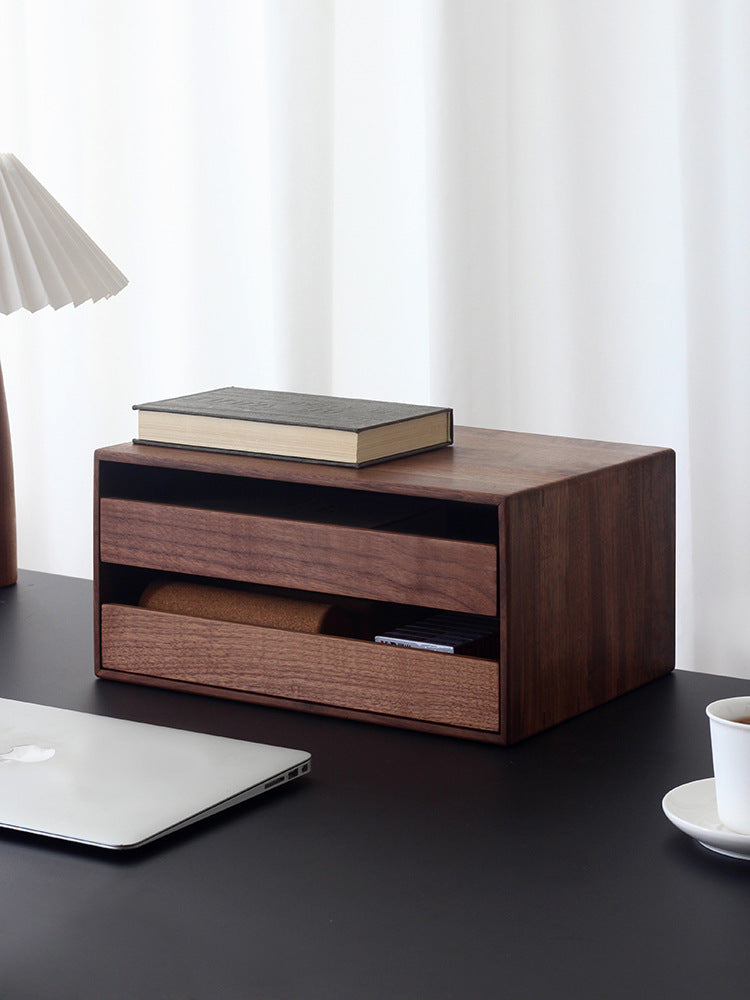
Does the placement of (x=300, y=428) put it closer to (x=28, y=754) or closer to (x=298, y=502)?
(x=298, y=502)

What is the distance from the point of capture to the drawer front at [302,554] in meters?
0.90

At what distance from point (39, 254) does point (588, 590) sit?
18.2 inches

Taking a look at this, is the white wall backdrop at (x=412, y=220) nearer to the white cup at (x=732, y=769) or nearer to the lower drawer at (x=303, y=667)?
the lower drawer at (x=303, y=667)

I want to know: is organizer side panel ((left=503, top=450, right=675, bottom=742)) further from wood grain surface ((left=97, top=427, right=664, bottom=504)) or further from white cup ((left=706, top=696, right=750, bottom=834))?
white cup ((left=706, top=696, right=750, bottom=834))

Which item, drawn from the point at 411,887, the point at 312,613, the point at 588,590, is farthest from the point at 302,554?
the point at 411,887

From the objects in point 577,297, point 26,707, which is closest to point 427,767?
point 26,707

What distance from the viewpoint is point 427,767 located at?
2.85 feet

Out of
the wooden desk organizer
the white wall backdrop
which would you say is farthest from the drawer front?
the white wall backdrop

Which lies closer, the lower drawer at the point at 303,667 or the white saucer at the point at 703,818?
the white saucer at the point at 703,818

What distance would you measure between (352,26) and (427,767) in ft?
4.49

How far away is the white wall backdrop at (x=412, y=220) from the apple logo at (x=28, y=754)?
1.09 metres

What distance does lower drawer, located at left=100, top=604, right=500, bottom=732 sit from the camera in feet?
2.97

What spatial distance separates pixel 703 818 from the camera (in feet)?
2.48

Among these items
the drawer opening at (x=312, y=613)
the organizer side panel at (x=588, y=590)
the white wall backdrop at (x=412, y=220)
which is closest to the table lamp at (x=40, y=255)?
the drawer opening at (x=312, y=613)
